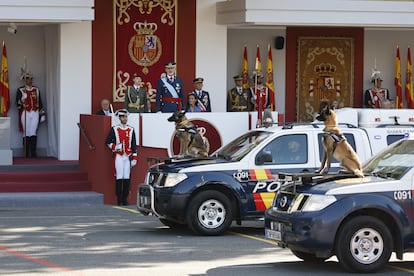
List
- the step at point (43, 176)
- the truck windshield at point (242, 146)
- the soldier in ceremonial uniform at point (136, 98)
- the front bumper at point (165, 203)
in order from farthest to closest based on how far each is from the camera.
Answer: the soldier in ceremonial uniform at point (136, 98) → the step at point (43, 176) → the truck windshield at point (242, 146) → the front bumper at point (165, 203)

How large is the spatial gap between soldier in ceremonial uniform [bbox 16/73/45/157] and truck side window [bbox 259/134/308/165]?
33.2 feet

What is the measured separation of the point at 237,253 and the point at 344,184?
93.3 inches

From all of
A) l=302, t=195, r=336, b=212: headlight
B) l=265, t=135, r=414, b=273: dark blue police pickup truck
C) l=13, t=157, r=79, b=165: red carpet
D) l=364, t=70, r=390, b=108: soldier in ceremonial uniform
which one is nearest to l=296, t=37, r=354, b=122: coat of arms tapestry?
l=364, t=70, r=390, b=108: soldier in ceremonial uniform

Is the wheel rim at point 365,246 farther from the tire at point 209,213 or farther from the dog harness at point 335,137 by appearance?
the tire at point 209,213

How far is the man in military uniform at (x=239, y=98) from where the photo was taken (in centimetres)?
2692

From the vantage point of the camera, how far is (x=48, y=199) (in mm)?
21844

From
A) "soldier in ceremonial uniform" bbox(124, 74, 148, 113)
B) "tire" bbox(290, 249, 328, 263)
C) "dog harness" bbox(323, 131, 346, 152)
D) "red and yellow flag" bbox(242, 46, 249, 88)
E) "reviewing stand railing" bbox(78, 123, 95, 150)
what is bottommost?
"tire" bbox(290, 249, 328, 263)

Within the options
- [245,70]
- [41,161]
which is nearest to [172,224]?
[41,161]

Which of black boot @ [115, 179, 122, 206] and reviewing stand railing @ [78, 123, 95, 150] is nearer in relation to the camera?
black boot @ [115, 179, 122, 206]

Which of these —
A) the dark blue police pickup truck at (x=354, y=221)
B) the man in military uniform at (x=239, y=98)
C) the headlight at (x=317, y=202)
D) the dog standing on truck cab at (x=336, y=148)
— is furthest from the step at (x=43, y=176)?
the headlight at (x=317, y=202)

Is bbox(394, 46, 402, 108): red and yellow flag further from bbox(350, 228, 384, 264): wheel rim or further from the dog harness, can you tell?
bbox(350, 228, 384, 264): wheel rim

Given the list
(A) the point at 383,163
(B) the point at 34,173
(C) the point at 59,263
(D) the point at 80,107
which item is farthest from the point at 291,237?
(D) the point at 80,107

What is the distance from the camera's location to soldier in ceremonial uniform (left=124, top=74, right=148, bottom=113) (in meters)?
24.0

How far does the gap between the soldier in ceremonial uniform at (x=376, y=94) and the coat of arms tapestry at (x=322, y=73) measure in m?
0.55
